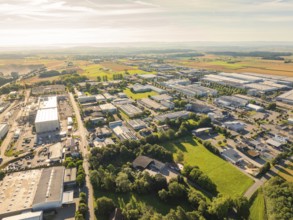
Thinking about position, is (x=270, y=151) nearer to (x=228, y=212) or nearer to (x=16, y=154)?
(x=228, y=212)

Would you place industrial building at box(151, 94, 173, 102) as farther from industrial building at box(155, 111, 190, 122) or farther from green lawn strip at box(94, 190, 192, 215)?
green lawn strip at box(94, 190, 192, 215)

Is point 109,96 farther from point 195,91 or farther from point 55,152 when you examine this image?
point 55,152

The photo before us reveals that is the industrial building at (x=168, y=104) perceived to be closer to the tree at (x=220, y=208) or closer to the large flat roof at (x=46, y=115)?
the large flat roof at (x=46, y=115)

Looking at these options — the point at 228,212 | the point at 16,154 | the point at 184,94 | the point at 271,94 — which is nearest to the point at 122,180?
the point at 228,212

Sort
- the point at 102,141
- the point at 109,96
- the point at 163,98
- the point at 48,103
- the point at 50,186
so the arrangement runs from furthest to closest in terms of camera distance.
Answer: the point at 109,96
the point at 163,98
the point at 48,103
the point at 102,141
the point at 50,186

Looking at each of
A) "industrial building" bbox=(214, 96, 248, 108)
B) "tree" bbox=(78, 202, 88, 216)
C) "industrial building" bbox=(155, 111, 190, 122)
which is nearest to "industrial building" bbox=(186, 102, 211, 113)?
"industrial building" bbox=(155, 111, 190, 122)

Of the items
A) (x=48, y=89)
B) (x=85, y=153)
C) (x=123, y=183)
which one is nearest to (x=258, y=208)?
(x=123, y=183)
